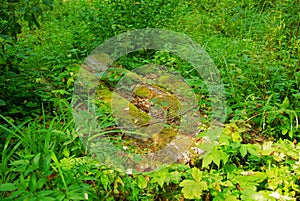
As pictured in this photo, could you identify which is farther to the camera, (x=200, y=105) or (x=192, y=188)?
(x=200, y=105)

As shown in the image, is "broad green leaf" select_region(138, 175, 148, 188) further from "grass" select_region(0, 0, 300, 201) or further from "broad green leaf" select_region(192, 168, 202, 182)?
"broad green leaf" select_region(192, 168, 202, 182)

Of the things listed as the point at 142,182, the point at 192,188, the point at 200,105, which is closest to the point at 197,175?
the point at 192,188

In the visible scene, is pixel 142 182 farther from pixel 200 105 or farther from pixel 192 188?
pixel 200 105

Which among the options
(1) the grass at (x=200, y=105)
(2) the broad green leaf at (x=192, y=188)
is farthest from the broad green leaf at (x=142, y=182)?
(2) the broad green leaf at (x=192, y=188)

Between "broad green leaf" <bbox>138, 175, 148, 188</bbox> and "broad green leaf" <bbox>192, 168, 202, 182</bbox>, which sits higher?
"broad green leaf" <bbox>192, 168, 202, 182</bbox>

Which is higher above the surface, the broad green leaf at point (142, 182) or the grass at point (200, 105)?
the grass at point (200, 105)

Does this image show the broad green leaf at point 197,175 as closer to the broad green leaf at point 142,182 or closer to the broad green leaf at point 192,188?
the broad green leaf at point 192,188

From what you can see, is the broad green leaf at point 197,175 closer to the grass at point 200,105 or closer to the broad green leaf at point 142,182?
the grass at point 200,105

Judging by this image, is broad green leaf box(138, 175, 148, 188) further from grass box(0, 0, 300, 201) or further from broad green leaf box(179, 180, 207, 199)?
broad green leaf box(179, 180, 207, 199)

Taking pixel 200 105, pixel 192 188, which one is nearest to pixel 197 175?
pixel 192 188

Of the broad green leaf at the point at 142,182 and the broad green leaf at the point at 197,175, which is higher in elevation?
the broad green leaf at the point at 197,175

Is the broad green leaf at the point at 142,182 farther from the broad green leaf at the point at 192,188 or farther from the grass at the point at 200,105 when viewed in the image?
the broad green leaf at the point at 192,188

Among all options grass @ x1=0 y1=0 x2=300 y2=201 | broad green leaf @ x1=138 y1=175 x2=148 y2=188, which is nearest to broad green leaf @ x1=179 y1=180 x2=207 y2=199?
grass @ x1=0 y1=0 x2=300 y2=201

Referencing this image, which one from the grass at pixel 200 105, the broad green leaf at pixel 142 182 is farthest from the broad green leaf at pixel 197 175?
the broad green leaf at pixel 142 182
